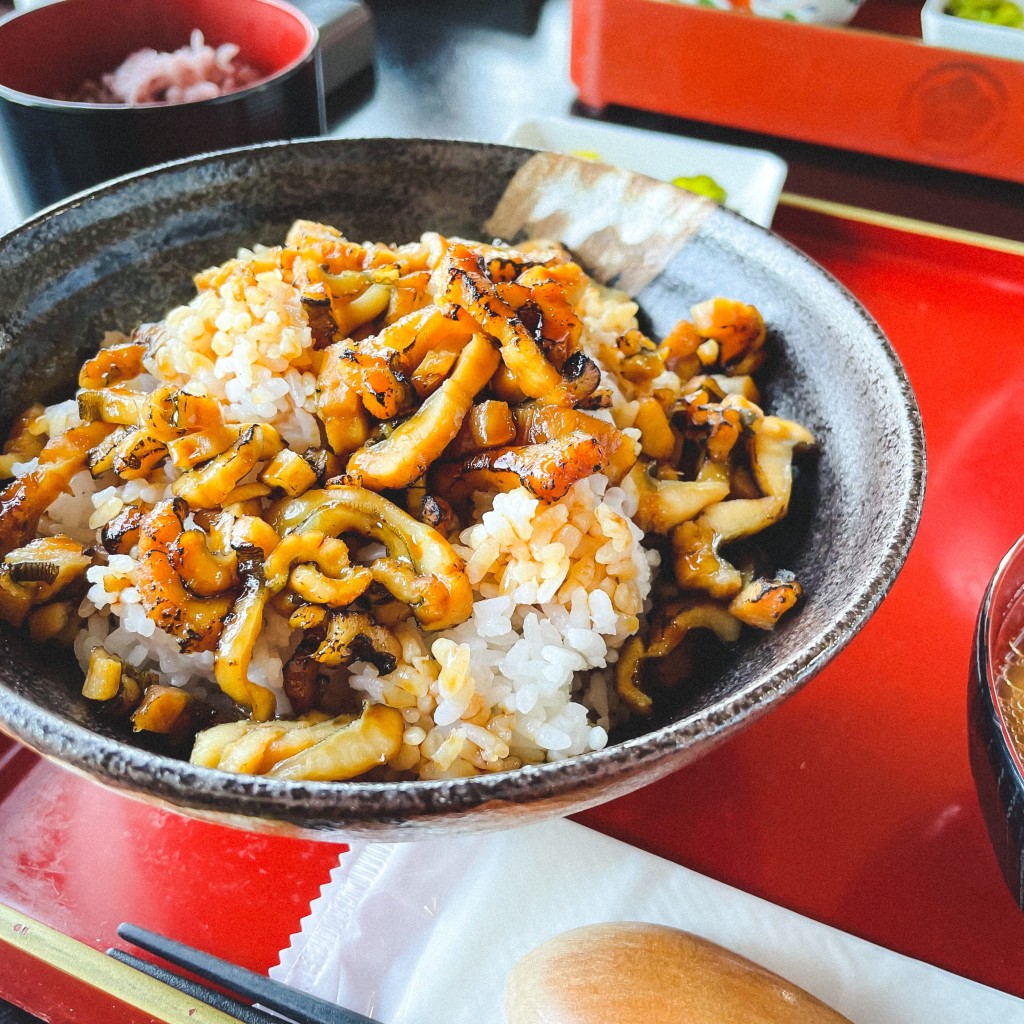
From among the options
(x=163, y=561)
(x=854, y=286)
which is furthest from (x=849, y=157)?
(x=163, y=561)

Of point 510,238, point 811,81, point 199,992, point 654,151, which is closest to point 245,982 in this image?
point 199,992

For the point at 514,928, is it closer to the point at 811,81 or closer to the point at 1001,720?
the point at 1001,720

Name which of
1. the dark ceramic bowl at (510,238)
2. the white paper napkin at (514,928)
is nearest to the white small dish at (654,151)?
the dark ceramic bowl at (510,238)

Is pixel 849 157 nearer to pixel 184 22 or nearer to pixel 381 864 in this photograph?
pixel 184 22

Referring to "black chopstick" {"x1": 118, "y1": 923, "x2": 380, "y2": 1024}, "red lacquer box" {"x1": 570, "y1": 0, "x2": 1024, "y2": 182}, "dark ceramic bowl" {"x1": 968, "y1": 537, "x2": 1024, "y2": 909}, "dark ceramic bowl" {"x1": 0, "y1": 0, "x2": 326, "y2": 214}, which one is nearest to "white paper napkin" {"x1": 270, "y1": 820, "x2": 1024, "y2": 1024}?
"black chopstick" {"x1": 118, "y1": 923, "x2": 380, "y2": 1024}

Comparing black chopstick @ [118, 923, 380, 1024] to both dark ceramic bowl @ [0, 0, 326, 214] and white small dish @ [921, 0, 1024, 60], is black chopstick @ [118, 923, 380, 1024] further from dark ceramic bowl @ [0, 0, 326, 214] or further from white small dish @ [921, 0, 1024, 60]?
white small dish @ [921, 0, 1024, 60]
